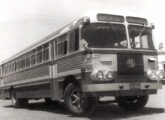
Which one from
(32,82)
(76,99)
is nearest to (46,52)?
(32,82)

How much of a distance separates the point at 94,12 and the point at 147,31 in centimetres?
185

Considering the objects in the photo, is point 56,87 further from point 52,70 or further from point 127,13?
point 127,13

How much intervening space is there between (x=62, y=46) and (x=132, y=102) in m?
2.95

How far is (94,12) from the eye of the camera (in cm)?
926

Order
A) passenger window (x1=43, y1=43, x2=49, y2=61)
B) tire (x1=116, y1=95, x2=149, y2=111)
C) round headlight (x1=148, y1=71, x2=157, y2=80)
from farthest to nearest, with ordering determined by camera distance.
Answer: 1. passenger window (x1=43, y1=43, x2=49, y2=61)
2. tire (x1=116, y1=95, x2=149, y2=111)
3. round headlight (x1=148, y1=71, x2=157, y2=80)

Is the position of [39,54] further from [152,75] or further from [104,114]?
[152,75]

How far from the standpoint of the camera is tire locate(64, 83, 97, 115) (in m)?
9.04

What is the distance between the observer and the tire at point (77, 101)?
904 centimetres

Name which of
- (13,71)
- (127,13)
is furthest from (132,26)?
(13,71)

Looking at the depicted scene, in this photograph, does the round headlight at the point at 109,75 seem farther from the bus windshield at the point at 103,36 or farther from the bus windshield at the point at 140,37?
the bus windshield at the point at 140,37

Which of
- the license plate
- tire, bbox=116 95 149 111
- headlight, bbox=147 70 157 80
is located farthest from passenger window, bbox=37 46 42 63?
headlight, bbox=147 70 157 80

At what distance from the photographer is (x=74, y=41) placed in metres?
9.67

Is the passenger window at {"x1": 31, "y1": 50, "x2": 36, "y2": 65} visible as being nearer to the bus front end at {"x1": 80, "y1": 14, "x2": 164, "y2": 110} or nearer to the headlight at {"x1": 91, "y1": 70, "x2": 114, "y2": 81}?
the bus front end at {"x1": 80, "y1": 14, "x2": 164, "y2": 110}

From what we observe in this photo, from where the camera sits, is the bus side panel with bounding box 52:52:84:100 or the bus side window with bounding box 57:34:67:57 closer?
the bus side panel with bounding box 52:52:84:100
